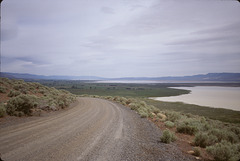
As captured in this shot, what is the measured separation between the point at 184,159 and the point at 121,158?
2726 mm

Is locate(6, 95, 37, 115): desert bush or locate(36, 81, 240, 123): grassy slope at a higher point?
locate(6, 95, 37, 115): desert bush

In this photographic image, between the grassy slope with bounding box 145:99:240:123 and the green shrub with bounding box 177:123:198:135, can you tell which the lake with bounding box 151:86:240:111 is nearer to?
the grassy slope with bounding box 145:99:240:123

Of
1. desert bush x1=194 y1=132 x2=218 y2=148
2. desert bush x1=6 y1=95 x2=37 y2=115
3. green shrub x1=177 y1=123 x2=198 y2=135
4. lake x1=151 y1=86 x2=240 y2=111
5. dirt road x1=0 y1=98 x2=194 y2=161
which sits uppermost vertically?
desert bush x1=6 y1=95 x2=37 y2=115

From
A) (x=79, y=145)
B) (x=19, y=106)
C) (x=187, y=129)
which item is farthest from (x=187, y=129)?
(x=19, y=106)

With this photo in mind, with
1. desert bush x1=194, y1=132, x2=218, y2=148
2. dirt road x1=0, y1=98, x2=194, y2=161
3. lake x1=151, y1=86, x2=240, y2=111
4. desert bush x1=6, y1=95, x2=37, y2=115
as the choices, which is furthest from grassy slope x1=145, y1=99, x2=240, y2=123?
desert bush x1=6, y1=95, x2=37, y2=115

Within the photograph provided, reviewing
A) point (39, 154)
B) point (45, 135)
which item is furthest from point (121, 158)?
point (45, 135)

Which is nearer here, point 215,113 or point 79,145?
point 79,145

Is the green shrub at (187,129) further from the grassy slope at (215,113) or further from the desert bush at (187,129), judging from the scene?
the grassy slope at (215,113)

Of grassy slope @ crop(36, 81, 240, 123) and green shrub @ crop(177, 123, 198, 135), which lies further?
grassy slope @ crop(36, 81, 240, 123)

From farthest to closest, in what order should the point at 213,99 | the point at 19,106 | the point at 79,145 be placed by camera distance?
1. the point at 213,99
2. the point at 19,106
3. the point at 79,145

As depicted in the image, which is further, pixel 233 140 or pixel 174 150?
pixel 233 140

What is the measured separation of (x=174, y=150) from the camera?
272 inches

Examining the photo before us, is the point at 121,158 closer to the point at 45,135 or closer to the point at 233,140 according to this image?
the point at 45,135

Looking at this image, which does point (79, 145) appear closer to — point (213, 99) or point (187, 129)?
point (187, 129)
